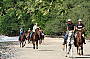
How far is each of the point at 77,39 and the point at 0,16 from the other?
185ft

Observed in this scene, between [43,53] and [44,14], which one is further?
[44,14]

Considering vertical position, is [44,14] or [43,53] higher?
[44,14]

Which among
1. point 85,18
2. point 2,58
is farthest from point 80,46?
point 85,18

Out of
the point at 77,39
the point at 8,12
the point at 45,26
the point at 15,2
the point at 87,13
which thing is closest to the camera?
the point at 77,39

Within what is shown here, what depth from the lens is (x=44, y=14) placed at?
4494cm

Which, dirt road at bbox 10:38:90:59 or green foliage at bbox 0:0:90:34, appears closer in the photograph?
dirt road at bbox 10:38:90:59

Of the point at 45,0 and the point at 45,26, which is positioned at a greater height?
the point at 45,0

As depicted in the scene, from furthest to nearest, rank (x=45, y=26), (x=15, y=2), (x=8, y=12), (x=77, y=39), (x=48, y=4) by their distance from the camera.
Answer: (x=15, y=2) → (x=8, y=12) → (x=45, y=26) → (x=48, y=4) → (x=77, y=39)

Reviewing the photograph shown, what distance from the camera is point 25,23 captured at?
74688 mm

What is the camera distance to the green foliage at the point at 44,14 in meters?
45.3

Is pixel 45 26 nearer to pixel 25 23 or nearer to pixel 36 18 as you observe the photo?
pixel 36 18

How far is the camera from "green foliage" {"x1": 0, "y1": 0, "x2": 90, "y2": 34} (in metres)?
45.3

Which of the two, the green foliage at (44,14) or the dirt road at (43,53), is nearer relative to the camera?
the dirt road at (43,53)

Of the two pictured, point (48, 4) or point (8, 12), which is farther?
point (8, 12)
